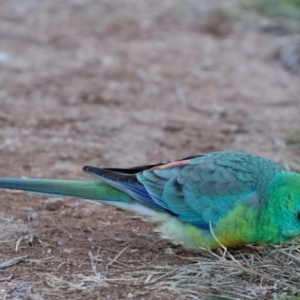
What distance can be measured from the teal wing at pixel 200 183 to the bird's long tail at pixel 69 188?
8 cm

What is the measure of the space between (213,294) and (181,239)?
1.96 feet

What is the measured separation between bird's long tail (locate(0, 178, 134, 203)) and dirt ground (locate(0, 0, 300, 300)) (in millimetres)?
266

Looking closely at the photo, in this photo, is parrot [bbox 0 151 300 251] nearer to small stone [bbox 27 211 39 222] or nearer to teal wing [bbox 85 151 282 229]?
teal wing [bbox 85 151 282 229]

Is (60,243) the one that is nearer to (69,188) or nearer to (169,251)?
(69,188)

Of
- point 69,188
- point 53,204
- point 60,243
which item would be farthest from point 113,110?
point 60,243

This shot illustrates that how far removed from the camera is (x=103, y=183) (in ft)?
13.9

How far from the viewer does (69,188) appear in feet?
13.7

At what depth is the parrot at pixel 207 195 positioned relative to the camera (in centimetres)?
383

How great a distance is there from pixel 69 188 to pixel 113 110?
2442 millimetres

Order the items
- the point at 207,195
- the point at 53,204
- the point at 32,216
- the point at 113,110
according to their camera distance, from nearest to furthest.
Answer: the point at 207,195
the point at 32,216
the point at 53,204
the point at 113,110

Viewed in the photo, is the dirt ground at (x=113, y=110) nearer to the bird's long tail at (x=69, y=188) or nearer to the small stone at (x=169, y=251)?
the small stone at (x=169, y=251)

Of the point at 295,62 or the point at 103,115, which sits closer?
the point at 103,115

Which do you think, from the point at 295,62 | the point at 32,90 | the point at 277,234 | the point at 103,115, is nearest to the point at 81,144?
the point at 103,115

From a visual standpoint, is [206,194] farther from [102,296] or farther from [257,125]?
[257,125]
